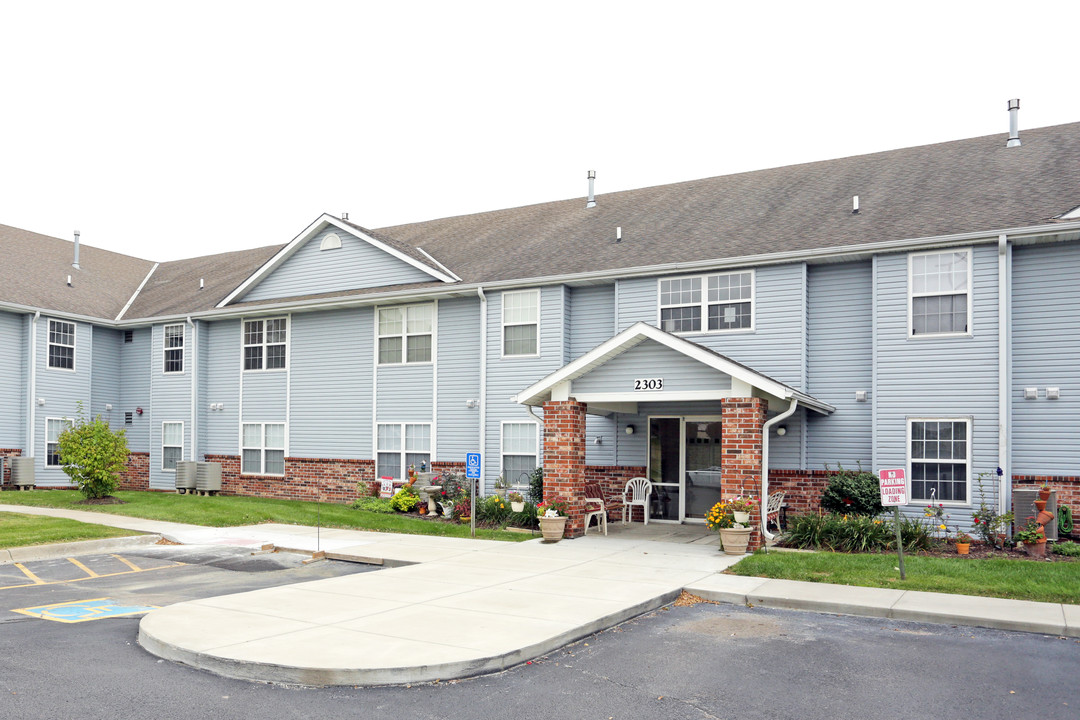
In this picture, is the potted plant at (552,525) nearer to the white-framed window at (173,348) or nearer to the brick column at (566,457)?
the brick column at (566,457)

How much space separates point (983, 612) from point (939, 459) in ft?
20.9

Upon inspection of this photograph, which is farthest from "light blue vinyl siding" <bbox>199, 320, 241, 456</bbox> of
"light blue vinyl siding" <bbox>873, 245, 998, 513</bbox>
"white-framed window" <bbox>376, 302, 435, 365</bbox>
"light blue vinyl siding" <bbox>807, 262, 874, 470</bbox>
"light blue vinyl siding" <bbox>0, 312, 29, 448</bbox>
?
"light blue vinyl siding" <bbox>873, 245, 998, 513</bbox>

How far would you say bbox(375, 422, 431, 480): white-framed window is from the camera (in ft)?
70.1

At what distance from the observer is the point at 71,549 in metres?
14.3

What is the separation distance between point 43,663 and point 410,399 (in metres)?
14.4

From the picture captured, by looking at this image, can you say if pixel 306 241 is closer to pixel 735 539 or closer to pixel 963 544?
pixel 735 539

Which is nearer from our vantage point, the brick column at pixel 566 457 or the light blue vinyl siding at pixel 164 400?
the brick column at pixel 566 457

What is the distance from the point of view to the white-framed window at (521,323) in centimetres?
1988

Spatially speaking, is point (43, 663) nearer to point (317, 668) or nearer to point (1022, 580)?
point (317, 668)

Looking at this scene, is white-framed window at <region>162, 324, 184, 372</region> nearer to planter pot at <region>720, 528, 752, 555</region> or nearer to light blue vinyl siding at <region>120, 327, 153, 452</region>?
light blue vinyl siding at <region>120, 327, 153, 452</region>

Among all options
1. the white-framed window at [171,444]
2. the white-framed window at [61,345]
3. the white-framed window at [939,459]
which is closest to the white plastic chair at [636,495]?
the white-framed window at [939,459]

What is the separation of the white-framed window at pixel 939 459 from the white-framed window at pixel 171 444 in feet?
66.8

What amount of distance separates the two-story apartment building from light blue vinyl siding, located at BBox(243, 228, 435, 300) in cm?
7

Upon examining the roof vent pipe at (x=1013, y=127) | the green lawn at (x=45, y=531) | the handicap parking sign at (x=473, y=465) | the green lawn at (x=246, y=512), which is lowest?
the green lawn at (x=246, y=512)
